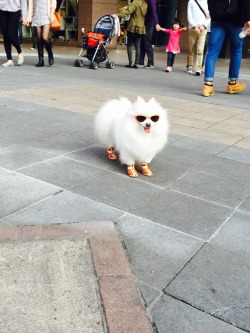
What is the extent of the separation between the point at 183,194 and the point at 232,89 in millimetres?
5780

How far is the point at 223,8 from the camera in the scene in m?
7.38

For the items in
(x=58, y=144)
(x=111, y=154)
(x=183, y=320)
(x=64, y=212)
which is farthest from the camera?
(x=58, y=144)

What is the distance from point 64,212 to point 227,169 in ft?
6.39

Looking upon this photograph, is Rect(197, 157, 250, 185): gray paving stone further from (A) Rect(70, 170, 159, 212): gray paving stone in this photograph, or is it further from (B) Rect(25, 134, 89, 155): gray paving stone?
(B) Rect(25, 134, 89, 155): gray paving stone

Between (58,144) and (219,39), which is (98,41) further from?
(58,144)

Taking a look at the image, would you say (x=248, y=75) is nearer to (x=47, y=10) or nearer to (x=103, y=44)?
(x=103, y=44)

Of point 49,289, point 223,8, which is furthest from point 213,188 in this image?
point 223,8

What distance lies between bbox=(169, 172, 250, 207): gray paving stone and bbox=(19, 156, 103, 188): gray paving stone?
830 mm

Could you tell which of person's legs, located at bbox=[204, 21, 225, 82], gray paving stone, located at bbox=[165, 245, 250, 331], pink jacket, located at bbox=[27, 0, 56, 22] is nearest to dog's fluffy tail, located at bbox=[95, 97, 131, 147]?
gray paving stone, located at bbox=[165, 245, 250, 331]

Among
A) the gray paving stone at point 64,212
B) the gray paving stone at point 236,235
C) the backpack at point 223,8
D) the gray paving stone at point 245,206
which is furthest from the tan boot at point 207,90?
the gray paving stone at point 64,212

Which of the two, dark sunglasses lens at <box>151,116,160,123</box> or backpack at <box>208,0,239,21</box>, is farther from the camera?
backpack at <box>208,0,239,21</box>

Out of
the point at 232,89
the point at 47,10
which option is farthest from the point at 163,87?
the point at 47,10

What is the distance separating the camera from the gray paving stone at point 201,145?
484 cm

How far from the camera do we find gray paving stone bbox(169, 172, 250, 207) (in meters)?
3.52
